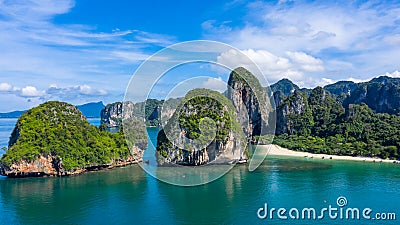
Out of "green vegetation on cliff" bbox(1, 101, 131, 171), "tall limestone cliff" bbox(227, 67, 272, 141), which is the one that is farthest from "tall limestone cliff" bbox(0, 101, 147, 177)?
"tall limestone cliff" bbox(227, 67, 272, 141)

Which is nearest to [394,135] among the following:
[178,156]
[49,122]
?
[178,156]

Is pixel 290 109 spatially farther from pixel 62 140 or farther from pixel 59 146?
pixel 59 146

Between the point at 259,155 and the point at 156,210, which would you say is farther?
the point at 259,155

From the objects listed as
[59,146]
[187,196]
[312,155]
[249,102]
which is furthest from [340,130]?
[59,146]

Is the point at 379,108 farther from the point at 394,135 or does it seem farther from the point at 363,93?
the point at 394,135

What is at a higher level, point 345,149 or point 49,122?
point 49,122

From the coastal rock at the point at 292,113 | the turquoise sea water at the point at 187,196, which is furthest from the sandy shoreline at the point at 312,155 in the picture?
the coastal rock at the point at 292,113
